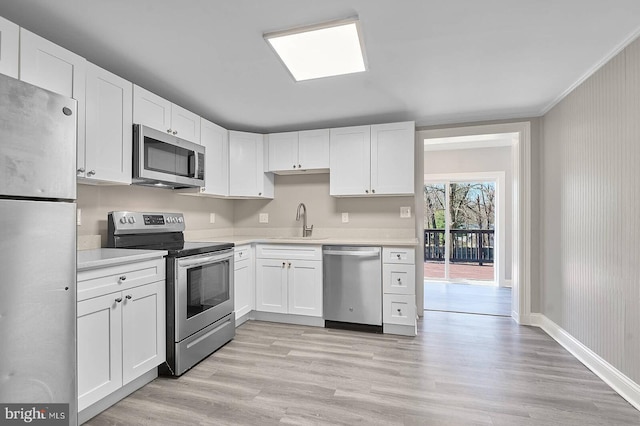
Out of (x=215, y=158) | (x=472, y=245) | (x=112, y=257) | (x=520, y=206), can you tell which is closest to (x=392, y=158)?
(x=520, y=206)

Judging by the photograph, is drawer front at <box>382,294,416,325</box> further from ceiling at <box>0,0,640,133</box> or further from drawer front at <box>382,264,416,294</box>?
ceiling at <box>0,0,640,133</box>

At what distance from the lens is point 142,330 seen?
83.1 inches

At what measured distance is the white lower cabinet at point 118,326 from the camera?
173 centimetres

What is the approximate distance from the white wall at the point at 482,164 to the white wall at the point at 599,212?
2.35 m

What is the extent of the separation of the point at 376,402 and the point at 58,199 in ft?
6.79

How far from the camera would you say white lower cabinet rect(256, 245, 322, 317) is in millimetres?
3414

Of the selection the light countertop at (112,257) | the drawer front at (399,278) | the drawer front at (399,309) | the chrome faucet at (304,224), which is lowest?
the drawer front at (399,309)

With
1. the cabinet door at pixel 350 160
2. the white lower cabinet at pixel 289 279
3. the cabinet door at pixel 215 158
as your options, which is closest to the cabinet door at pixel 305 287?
the white lower cabinet at pixel 289 279

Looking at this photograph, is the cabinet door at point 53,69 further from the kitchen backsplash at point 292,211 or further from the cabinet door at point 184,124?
the kitchen backsplash at point 292,211

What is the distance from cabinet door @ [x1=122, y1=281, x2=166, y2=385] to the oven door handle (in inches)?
7.6

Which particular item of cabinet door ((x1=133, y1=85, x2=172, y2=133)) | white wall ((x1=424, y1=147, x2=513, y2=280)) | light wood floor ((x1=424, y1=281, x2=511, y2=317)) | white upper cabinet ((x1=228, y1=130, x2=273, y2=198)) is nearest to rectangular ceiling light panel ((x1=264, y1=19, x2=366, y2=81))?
cabinet door ((x1=133, y1=85, x2=172, y2=133))

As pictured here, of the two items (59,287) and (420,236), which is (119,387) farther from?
(420,236)

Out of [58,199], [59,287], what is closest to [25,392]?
[59,287]

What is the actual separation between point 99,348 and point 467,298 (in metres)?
4.52
